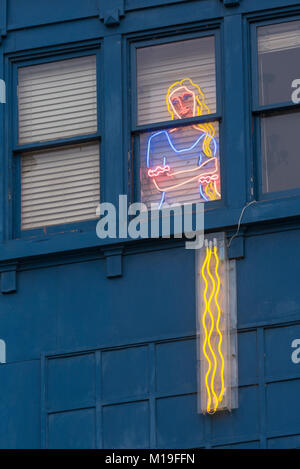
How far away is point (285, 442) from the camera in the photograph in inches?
663

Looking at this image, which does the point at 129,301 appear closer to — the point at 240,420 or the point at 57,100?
the point at 240,420

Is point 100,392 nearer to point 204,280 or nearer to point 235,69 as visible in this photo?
point 204,280

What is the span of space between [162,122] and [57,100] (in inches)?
51.0

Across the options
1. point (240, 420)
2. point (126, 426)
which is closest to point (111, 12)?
point (126, 426)

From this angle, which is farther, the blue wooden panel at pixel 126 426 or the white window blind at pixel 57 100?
the white window blind at pixel 57 100

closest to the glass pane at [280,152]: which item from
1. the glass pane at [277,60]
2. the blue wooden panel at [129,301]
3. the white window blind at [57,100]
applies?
the glass pane at [277,60]

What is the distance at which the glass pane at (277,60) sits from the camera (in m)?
18.3

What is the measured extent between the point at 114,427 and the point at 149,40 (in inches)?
166

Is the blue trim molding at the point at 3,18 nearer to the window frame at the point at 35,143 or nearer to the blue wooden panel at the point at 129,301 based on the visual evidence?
the window frame at the point at 35,143

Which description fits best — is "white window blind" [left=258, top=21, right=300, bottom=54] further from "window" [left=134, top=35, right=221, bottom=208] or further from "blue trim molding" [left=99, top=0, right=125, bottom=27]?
"blue trim molding" [left=99, top=0, right=125, bottom=27]

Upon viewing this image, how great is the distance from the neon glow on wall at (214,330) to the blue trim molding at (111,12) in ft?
9.11

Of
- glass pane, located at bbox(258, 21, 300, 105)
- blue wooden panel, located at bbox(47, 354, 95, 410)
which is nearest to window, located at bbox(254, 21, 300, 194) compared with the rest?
glass pane, located at bbox(258, 21, 300, 105)

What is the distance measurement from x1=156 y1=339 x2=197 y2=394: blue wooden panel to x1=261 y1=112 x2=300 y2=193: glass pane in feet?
6.01

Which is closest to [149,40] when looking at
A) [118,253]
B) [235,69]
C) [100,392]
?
[235,69]
